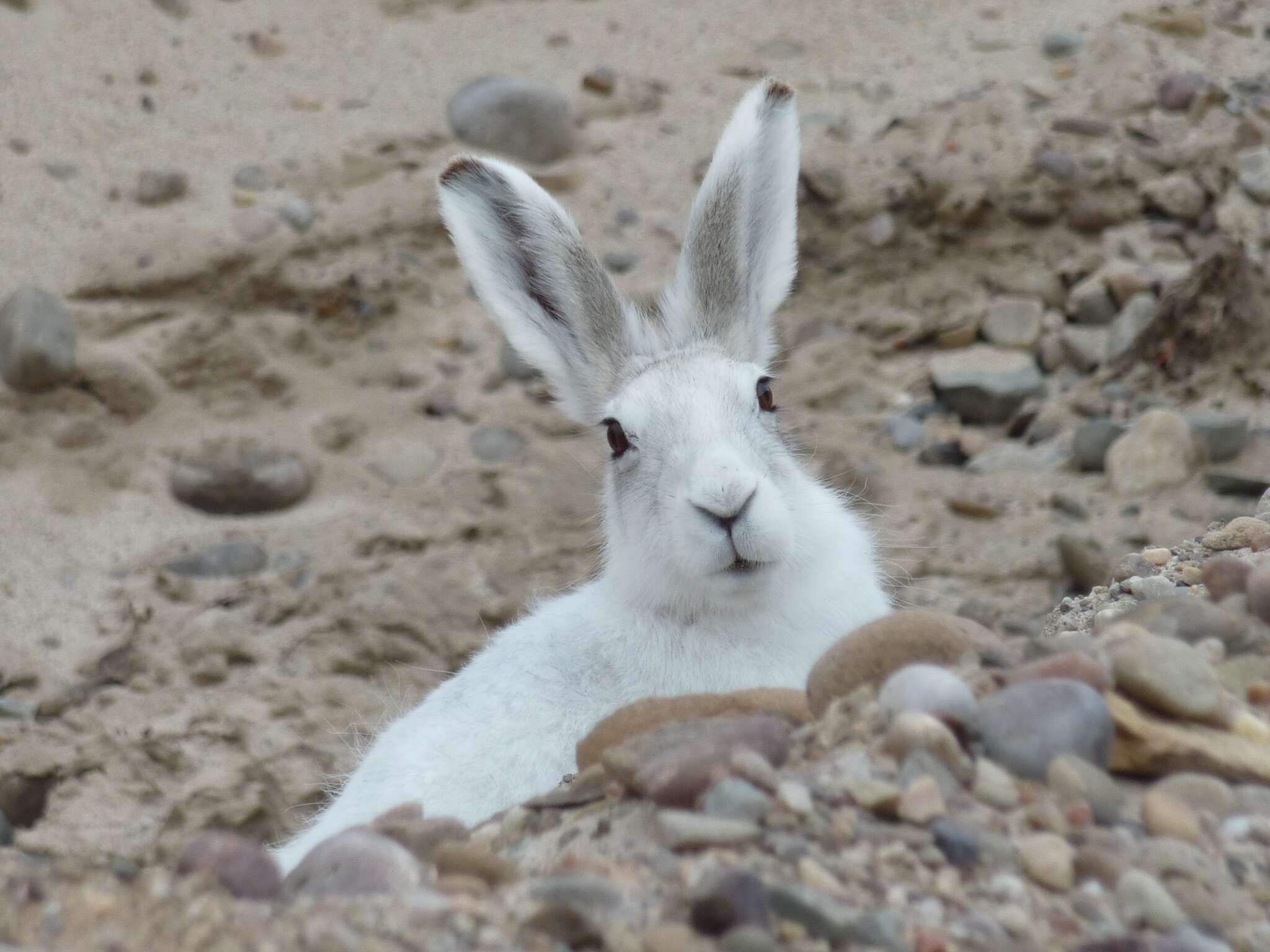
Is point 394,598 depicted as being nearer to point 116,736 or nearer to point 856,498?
point 116,736

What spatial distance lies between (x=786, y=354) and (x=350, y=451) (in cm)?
266

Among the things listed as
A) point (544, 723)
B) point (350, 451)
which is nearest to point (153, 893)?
point (544, 723)

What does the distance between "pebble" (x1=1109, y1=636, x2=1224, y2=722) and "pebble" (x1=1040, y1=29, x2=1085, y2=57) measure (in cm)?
748

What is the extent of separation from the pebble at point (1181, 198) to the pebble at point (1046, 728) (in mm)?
6337

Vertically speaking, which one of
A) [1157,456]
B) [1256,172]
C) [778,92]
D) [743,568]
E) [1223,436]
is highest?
[778,92]

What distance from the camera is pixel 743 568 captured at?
15.6 ft

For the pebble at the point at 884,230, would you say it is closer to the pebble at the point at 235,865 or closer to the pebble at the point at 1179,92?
the pebble at the point at 1179,92

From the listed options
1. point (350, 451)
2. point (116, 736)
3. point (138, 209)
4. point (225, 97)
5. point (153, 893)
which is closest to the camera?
point (153, 893)

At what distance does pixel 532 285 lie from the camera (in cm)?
585

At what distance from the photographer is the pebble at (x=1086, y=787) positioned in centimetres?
284

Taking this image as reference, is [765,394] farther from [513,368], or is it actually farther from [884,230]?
[884,230]

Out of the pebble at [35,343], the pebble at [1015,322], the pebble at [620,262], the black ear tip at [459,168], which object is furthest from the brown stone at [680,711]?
the pebble at [620,262]

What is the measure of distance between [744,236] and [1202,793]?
→ 133 inches

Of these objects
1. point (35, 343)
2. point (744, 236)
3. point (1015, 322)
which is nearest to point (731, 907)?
point (744, 236)
